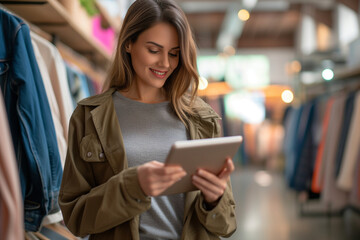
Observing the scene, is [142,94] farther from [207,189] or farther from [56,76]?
[56,76]

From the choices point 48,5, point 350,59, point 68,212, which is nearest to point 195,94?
point 68,212

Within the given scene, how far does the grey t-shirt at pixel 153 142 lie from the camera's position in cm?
133

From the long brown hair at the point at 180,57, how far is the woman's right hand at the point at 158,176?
34 cm

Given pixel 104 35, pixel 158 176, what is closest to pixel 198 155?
pixel 158 176

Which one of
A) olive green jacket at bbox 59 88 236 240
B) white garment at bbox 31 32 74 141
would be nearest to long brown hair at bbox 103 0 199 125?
olive green jacket at bbox 59 88 236 240

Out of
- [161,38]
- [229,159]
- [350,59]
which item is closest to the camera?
[229,159]

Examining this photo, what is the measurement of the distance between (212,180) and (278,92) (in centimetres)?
932

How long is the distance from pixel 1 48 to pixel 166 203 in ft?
2.85

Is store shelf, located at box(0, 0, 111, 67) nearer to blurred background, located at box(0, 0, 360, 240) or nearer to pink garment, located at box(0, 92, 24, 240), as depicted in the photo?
blurred background, located at box(0, 0, 360, 240)

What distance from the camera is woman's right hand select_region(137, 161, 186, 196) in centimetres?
110

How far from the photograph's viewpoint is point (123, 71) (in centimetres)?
145

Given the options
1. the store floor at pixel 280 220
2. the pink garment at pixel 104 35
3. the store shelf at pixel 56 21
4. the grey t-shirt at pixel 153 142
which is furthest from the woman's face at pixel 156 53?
the store floor at pixel 280 220

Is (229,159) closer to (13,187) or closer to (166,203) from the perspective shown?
(166,203)

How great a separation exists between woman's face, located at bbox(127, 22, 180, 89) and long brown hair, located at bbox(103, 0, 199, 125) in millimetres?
21
